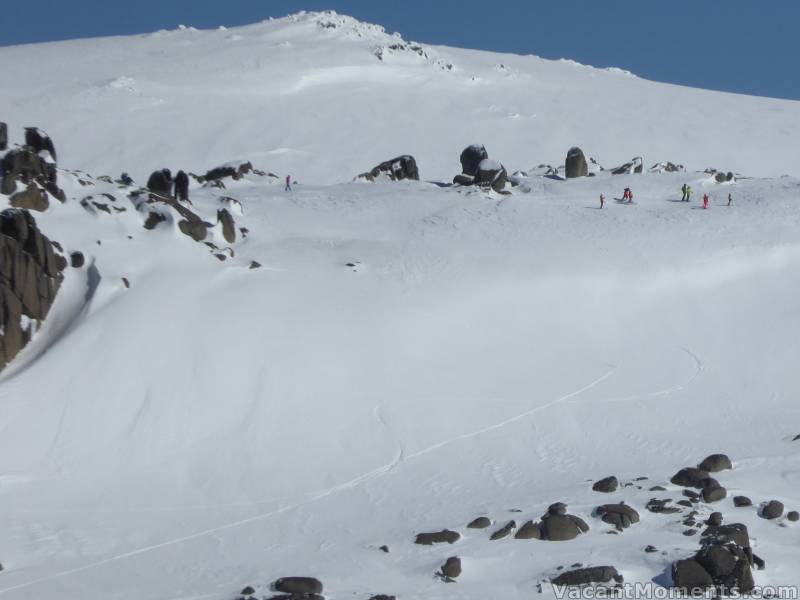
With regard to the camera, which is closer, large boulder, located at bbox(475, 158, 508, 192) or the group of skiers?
the group of skiers

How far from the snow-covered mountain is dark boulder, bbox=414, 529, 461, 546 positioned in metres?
0.17

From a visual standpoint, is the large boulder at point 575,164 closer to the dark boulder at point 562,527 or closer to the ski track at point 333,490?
the ski track at point 333,490

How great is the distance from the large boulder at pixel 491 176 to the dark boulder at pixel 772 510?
19.8m

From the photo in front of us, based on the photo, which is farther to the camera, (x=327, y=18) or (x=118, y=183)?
(x=327, y=18)

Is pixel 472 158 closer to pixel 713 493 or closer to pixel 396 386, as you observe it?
pixel 396 386

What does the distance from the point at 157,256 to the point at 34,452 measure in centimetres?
587

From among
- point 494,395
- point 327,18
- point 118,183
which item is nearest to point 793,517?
point 494,395

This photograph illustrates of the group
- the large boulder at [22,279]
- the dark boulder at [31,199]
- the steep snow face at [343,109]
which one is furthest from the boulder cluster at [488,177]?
the large boulder at [22,279]

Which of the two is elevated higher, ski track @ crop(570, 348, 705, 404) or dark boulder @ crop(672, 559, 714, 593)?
dark boulder @ crop(672, 559, 714, 593)

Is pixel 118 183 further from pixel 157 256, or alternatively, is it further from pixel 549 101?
pixel 549 101

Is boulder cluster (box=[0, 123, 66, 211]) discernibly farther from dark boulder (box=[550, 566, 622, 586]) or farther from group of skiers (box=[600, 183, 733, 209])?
group of skiers (box=[600, 183, 733, 209])

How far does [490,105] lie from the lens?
63.3 m

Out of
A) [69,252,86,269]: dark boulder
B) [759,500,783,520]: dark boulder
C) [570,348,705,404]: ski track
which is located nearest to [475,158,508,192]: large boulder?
[570,348,705,404]: ski track

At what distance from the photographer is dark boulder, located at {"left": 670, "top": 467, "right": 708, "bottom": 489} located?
14.0 metres
